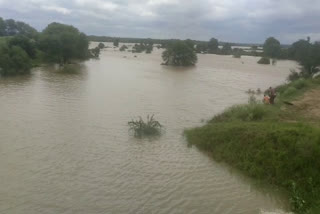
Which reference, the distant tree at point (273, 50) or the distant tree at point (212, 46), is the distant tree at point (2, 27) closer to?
the distant tree at point (212, 46)

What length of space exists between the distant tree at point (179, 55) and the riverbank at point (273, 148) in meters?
42.6

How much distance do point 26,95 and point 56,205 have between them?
18.7 m

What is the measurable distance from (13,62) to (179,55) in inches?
1129

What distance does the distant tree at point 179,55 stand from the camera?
193 ft

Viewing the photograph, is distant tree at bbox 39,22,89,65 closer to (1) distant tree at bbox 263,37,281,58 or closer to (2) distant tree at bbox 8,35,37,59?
(2) distant tree at bbox 8,35,37,59

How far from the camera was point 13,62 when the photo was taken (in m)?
38.5

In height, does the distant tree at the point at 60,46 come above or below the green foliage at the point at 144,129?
above

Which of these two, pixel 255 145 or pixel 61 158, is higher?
pixel 255 145

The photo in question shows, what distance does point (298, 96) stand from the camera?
76.8ft

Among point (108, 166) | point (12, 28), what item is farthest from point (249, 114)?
point (12, 28)

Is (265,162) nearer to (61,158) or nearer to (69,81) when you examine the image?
(61,158)

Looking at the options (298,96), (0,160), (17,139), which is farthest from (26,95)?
(298,96)

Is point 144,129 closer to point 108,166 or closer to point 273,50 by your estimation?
point 108,166

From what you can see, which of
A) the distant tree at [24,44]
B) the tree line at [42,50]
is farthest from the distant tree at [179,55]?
the distant tree at [24,44]
